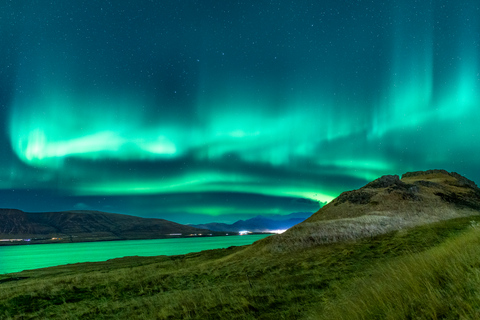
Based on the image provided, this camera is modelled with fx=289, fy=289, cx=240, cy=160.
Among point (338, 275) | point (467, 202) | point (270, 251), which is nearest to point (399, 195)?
point (467, 202)

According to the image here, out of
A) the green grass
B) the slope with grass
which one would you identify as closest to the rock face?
the slope with grass

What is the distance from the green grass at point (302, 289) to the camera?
19.1ft

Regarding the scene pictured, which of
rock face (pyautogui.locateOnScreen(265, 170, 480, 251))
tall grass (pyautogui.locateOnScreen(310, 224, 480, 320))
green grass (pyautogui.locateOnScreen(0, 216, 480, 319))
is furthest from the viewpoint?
rock face (pyautogui.locateOnScreen(265, 170, 480, 251))

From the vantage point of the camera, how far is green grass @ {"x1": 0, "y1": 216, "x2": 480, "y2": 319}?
583cm

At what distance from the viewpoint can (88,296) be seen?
61.4 feet

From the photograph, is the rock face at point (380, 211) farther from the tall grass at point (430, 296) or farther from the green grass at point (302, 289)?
the tall grass at point (430, 296)

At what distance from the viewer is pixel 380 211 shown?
39.8 m

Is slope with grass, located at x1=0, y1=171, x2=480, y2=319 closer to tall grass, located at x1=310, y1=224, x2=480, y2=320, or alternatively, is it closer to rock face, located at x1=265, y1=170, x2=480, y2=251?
tall grass, located at x1=310, y1=224, x2=480, y2=320

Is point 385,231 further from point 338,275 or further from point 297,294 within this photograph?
point 297,294

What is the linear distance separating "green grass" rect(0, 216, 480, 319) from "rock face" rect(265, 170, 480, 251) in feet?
8.52

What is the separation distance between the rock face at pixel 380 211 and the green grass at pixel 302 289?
2.60 metres

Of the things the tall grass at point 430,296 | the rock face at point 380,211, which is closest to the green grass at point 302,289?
the tall grass at point 430,296

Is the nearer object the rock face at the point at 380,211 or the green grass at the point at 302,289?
the green grass at the point at 302,289

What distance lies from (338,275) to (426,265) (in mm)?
9691
